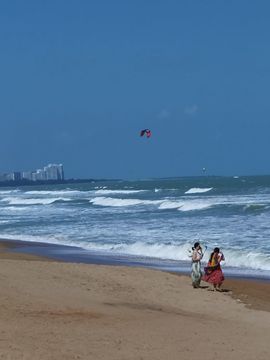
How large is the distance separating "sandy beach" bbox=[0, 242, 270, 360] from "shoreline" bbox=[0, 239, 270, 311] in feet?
0.13

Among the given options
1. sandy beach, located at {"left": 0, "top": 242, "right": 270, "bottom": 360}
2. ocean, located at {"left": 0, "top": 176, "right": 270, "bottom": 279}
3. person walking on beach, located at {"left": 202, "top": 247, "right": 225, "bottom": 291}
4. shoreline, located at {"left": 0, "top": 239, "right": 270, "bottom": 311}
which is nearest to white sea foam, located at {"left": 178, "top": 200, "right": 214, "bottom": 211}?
ocean, located at {"left": 0, "top": 176, "right": 270, "bottom": 279}

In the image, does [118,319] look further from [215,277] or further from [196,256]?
[196,256]

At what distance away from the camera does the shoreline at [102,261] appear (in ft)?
45.8

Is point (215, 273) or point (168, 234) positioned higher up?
point (215, 273)

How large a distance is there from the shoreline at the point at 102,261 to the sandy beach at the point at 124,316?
41 mm

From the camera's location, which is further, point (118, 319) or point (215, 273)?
point (215, 273)

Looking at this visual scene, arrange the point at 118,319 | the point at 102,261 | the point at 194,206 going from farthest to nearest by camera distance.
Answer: the point at 194,206 → the point at 102,261 → the point at 118,319

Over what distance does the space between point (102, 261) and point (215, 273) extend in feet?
20.9

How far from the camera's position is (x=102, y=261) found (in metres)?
20.8

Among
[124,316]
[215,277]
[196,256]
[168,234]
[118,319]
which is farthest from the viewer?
[168,234]

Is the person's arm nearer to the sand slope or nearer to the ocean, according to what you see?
the sand slope

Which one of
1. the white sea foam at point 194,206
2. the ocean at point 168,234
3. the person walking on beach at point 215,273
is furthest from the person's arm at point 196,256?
the white sea foam at point 194,206

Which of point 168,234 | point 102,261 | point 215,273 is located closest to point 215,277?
point 215,273

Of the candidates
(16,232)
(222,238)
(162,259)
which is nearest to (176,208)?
(16,232)
